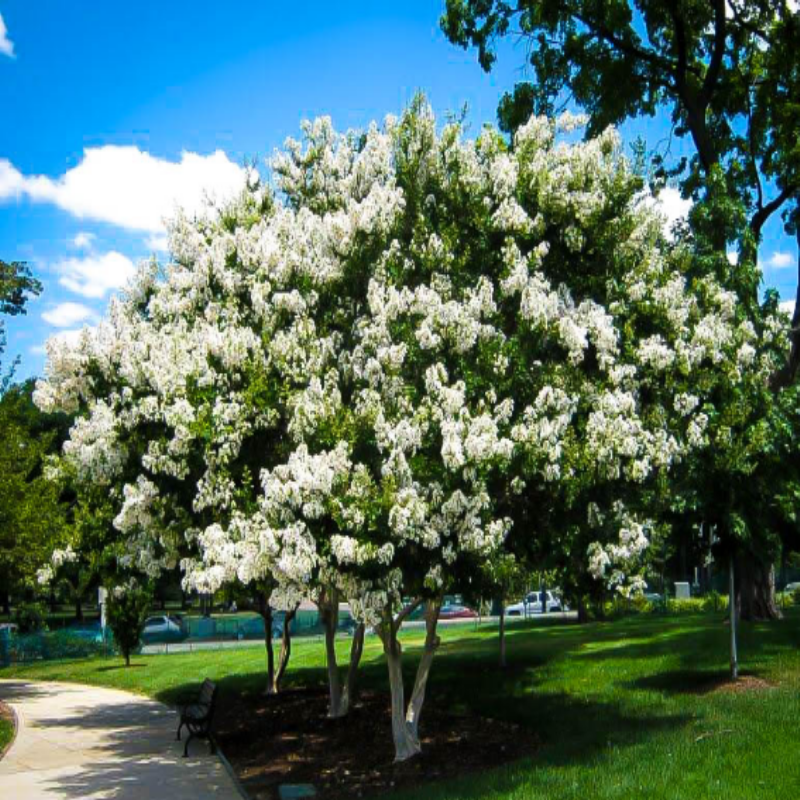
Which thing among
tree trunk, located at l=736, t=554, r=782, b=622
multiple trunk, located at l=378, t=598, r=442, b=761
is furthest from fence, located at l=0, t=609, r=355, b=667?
multiple trunk, located at l=378, t=598, r=442, b=761

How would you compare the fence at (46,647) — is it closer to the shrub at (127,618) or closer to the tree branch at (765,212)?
the shrub at (127,618)

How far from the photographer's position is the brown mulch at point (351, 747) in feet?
36.0

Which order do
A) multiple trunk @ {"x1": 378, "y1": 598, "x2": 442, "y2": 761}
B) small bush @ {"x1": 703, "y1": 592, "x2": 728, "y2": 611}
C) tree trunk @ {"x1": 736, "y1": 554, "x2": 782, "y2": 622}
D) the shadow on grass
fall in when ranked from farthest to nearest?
small bush @ {"x1": 703, "y1": 592, "x2": 728, "y2": 611}, the shadow on grass, tree trunk @ {"x1": 736, "y1": 554, "x2": 782, "y2": 622}, multiple trunk @ {"x1": 378, "y1": 598, "x2": 442, "y2": 761}

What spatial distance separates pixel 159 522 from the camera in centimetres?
1103

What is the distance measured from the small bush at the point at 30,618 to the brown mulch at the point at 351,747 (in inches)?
475

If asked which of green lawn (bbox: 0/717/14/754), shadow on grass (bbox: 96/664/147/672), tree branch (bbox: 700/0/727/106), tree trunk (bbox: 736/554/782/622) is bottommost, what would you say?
shadow on grass (bbox: 96/664/147/672)

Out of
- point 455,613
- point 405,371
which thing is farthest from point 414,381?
point 455,613

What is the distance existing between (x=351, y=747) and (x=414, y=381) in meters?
5.49

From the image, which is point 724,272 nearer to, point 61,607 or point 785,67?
point 785,67

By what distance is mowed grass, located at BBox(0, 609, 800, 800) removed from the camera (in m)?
8.62

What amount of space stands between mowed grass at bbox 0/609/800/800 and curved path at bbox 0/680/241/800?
2.17 meters

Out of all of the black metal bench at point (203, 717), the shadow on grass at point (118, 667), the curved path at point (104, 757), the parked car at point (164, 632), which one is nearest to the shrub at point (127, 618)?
the shadow on grass at point (118, 667)

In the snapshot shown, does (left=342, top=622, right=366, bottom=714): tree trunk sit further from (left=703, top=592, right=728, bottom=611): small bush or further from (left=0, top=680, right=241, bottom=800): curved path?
(left=703, top=592, right=728, bottom=611): small bush

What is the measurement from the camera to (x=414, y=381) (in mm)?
10391
